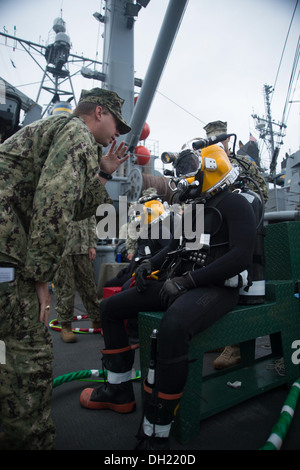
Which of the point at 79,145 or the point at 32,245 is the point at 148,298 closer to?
the point at 32,245

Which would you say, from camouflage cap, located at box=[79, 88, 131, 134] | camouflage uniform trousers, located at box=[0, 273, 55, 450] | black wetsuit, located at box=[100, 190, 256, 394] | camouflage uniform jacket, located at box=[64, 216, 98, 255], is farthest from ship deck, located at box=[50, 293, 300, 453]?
camouflage cap, located at box=[79, 88, 131, 134]

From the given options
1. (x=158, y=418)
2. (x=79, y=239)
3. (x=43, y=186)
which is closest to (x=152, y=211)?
(x=79, y=239)

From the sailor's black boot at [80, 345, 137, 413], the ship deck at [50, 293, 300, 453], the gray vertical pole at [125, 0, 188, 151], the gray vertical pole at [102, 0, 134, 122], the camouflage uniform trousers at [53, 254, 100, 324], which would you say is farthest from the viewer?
the gray vertical pole at [102, 0, 134, 122]

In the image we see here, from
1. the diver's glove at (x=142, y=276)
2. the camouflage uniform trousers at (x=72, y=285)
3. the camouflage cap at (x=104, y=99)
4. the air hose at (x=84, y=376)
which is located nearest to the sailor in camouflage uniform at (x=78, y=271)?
the camouflage uniform trousers at (x=72, y=285)

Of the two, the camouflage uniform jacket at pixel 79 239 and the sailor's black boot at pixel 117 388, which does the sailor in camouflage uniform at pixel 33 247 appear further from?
the camouflage uniform jacket at pixel 79 239

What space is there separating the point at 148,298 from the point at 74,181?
101 centimetres

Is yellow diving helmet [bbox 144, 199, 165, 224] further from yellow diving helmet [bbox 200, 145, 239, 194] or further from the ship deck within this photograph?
the ship deck

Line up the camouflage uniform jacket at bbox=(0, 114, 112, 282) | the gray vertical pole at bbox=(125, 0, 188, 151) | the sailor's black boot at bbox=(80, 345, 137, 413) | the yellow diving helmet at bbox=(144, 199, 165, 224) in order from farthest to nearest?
the gray vertical pole at bbox=(125, 0, 188, 151) → the yellow diving helmet at bbox=(144, 199, 165, 224) → the sailor's black boot at bbox=(80, 345, 137, 413) → the camouflage uniform jacket at bbox=(0, 114, 112, 282)

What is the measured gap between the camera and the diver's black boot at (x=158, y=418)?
56.9 inches

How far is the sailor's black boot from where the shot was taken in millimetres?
1977

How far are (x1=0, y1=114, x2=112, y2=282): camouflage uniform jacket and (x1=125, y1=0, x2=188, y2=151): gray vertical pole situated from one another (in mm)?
6491
